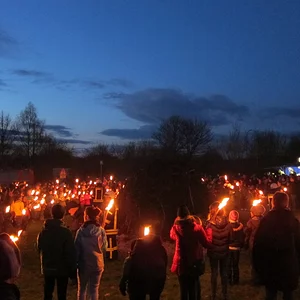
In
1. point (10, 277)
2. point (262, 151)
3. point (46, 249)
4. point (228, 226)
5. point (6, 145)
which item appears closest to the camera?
point (10, 277)

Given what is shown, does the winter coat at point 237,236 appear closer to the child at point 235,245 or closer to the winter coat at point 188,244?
the child at point 235,245

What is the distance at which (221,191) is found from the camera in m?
22.1

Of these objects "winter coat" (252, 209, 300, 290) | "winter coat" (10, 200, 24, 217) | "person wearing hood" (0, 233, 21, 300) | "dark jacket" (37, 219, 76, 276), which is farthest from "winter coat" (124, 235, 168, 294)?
"winter coat" (10, 200, 24, 217)

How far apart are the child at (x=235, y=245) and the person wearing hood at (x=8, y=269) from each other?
562 centimetres

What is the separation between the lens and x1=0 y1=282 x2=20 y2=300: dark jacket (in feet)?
13.9

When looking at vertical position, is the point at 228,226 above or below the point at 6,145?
below

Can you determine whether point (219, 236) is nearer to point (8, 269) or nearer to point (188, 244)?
point (188, 244)

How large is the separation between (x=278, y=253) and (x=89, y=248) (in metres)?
2.93

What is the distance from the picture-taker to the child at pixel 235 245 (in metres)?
9.61

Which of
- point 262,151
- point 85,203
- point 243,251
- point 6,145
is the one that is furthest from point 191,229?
point 262,151

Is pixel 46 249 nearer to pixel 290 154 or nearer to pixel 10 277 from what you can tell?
pixel 10 277

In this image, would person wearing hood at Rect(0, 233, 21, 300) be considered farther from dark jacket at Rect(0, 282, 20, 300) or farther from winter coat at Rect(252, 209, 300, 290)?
winter coat at Rect(252, 209, 300, 290)

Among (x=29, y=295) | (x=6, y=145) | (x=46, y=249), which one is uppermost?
(x=6, y=145)

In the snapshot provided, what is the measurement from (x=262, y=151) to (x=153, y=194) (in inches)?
2207
